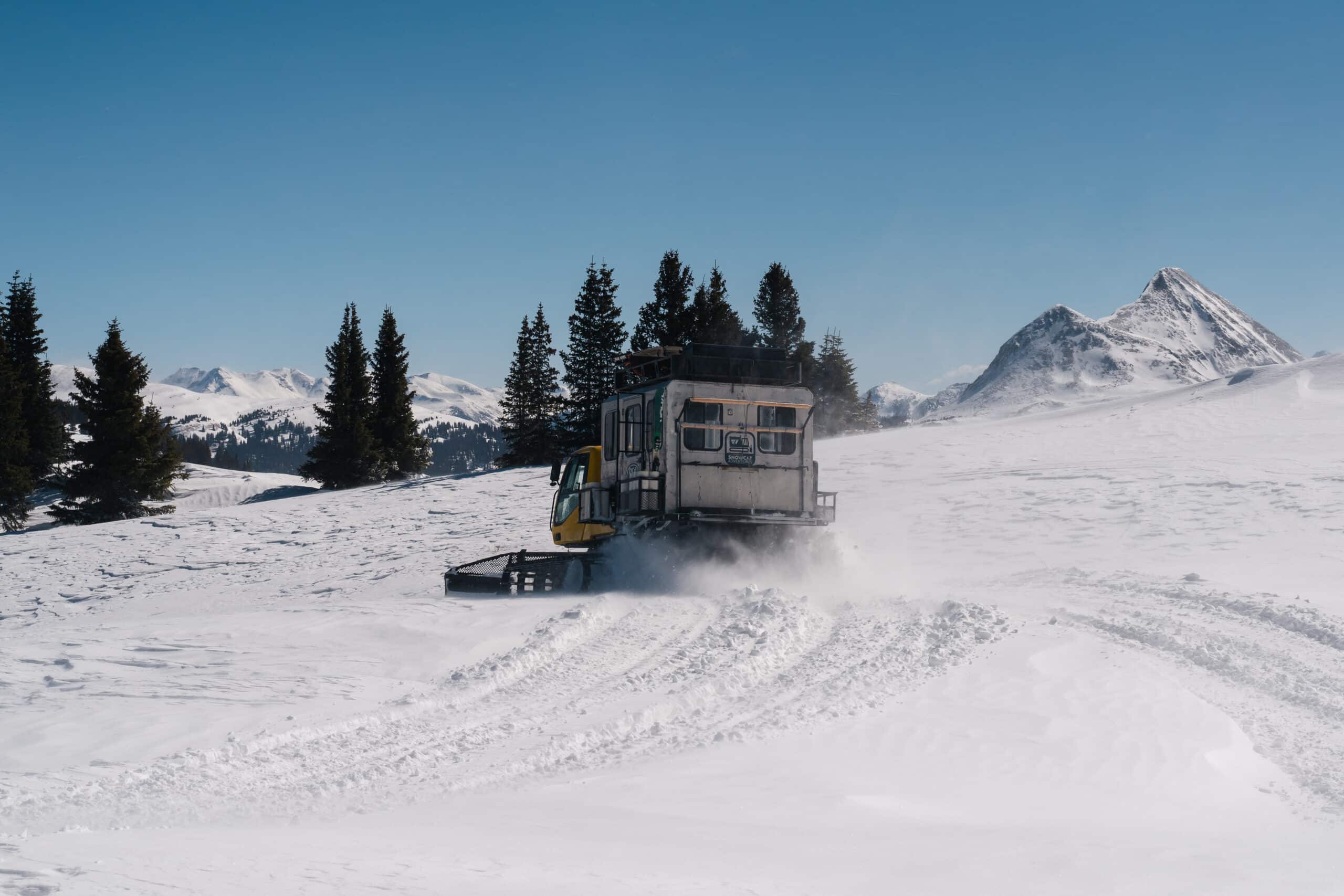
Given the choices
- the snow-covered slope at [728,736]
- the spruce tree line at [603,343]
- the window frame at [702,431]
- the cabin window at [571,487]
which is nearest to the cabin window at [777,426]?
the window frame at [702,431]

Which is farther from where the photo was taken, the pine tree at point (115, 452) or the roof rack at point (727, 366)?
the pine tree at point (115, 452)

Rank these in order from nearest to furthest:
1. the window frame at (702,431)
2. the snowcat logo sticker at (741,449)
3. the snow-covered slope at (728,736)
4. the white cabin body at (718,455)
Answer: the snow-covered slope at (728,736) < the white cabin body at (718,455) < the window frame at (702,431) < the snowcat logo sticker at (741,449)

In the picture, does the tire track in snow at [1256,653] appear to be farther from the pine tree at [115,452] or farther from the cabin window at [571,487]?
the pine tree at [115,452]

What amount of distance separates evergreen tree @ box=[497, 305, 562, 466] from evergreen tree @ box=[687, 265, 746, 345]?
984 centimetres

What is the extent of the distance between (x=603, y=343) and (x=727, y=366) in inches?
1474

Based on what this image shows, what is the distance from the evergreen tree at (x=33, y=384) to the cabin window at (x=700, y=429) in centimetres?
4145

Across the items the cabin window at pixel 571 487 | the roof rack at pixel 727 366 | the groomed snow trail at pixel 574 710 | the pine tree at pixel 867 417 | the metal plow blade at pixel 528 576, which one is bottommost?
the groomed snow trail at pixel 574 710

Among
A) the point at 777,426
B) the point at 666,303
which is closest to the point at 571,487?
the point at 777,426

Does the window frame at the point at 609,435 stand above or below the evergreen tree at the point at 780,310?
below

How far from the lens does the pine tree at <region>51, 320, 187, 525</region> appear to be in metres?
46.0

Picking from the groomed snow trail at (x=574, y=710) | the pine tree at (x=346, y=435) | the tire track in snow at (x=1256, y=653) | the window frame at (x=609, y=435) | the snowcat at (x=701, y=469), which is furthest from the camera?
the pine tree at (x=346, y=435)

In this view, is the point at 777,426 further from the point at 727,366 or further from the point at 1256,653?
the point at 1256,653

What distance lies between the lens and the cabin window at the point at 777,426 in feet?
59.8

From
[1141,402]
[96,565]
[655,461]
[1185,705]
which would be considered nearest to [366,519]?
[96,565]
